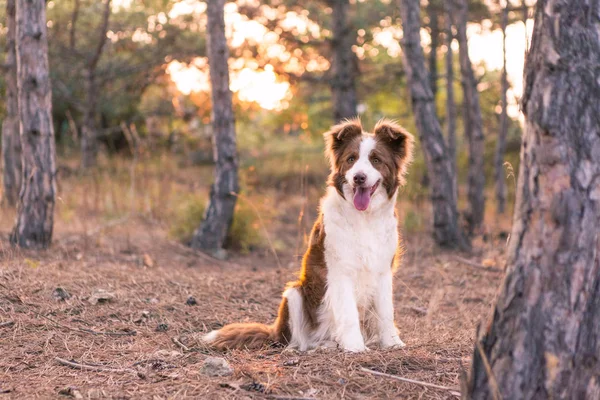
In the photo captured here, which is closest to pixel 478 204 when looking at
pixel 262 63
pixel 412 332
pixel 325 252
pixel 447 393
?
pixel 262 63

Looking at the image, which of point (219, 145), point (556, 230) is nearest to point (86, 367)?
point (556, 230)

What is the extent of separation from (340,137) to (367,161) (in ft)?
1.00

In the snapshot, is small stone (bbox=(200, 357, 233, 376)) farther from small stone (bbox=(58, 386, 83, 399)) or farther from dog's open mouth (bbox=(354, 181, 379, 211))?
dog's open mouth (bbox=(354, 181, 379, 211))

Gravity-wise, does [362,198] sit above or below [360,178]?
below

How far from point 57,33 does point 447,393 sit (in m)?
14.9

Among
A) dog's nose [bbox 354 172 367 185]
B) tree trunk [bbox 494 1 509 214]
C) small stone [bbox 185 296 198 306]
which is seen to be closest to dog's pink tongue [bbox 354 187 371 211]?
dog's nose [bbox 354 172 367 185]

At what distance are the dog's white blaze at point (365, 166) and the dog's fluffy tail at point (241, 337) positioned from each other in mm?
1368

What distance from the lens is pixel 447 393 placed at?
3.49 meters

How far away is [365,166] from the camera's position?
4.52m

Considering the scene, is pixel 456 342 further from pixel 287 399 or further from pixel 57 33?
pixel 57 33

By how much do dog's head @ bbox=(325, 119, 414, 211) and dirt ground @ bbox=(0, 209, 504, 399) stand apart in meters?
0.97

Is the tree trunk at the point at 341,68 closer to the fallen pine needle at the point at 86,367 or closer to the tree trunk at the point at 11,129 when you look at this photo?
the tree trunk at the point at 11,129

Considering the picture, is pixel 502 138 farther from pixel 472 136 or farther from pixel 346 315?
pixel 346 315

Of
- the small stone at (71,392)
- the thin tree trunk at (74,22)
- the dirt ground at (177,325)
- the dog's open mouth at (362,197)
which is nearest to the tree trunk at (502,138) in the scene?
the dirt ground at (177,325)
